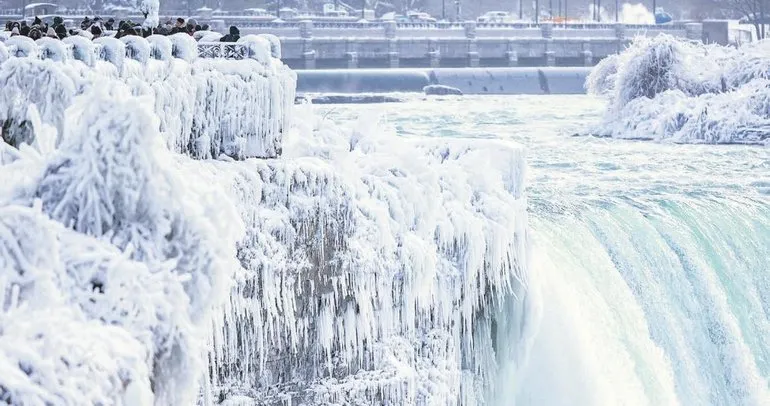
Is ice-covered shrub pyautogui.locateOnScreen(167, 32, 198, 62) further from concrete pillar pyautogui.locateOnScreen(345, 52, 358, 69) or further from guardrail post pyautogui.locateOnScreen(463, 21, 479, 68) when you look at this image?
guardrail post pyautogui.locateOnScreen(463, 21, 479, 68)

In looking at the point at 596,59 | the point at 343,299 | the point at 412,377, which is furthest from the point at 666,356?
the point at 596,59

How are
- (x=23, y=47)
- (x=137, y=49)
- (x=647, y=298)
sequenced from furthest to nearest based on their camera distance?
(x=647, y=298) → (x=137, y=49) → (x=23, y=47)

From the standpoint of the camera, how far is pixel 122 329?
786 centimetres

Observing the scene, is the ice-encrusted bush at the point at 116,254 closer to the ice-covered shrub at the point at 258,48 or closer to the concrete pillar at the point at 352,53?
the ice-covered shrub at the point at 258,48

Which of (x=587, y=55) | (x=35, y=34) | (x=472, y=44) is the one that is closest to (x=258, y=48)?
(x=35, y=34)

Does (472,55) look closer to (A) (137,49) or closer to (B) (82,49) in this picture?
(A) (137,49)

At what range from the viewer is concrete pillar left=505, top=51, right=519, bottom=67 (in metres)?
83.9

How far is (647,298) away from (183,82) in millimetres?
8125

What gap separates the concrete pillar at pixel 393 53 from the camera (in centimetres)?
8075

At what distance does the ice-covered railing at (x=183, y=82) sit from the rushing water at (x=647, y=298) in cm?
297

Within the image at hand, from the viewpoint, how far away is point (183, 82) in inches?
524

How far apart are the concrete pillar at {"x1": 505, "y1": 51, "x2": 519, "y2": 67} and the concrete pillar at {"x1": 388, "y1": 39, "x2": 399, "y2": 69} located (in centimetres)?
686

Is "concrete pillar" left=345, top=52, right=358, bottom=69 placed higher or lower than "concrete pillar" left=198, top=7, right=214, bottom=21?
lower

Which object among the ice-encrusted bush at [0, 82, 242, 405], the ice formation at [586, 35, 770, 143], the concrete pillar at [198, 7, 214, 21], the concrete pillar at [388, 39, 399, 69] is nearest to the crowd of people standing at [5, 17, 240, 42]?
the ice-encrusted bush at [0, 82, 242, 405]
